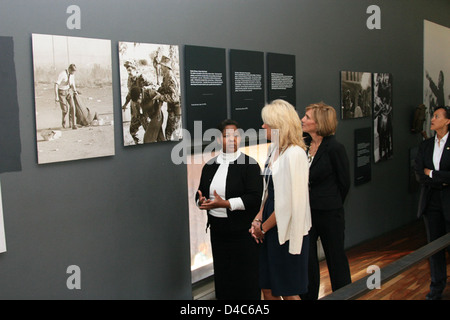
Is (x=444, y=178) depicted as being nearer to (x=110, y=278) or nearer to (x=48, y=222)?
(x=110, y=278)

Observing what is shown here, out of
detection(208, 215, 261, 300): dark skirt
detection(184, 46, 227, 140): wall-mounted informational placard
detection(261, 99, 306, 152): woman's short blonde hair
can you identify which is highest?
detection(184, 46, 227, 140): wall-mounted informational placard

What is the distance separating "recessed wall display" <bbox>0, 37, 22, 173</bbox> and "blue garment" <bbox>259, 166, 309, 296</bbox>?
1.83 meters

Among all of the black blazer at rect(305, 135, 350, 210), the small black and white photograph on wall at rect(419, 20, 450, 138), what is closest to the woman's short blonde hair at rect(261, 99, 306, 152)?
the black blazer at rect(305, 135, 350, 210)

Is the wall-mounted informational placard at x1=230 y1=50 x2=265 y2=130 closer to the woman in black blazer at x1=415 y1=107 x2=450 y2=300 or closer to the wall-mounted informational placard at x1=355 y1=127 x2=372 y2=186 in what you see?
the woman in black blazer at x1=415 y1=107 x2=450 y2=300

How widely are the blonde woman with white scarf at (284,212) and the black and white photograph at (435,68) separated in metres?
6.39

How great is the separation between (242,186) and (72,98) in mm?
1596

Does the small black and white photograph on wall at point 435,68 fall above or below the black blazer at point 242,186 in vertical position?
above

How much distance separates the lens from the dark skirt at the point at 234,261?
4262 millimetres

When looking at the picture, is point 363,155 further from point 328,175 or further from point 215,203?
point 215,203

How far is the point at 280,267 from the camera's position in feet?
11.5

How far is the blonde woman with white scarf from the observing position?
337cm

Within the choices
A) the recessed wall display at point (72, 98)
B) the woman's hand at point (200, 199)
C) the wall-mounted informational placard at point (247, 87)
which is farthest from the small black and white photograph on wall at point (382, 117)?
the recessed wall display at point (72, 98)

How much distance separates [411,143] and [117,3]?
262 inches

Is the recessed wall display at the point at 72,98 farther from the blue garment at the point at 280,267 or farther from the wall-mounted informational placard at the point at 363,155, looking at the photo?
the wall-mounted informational placard at the point at 363,155
